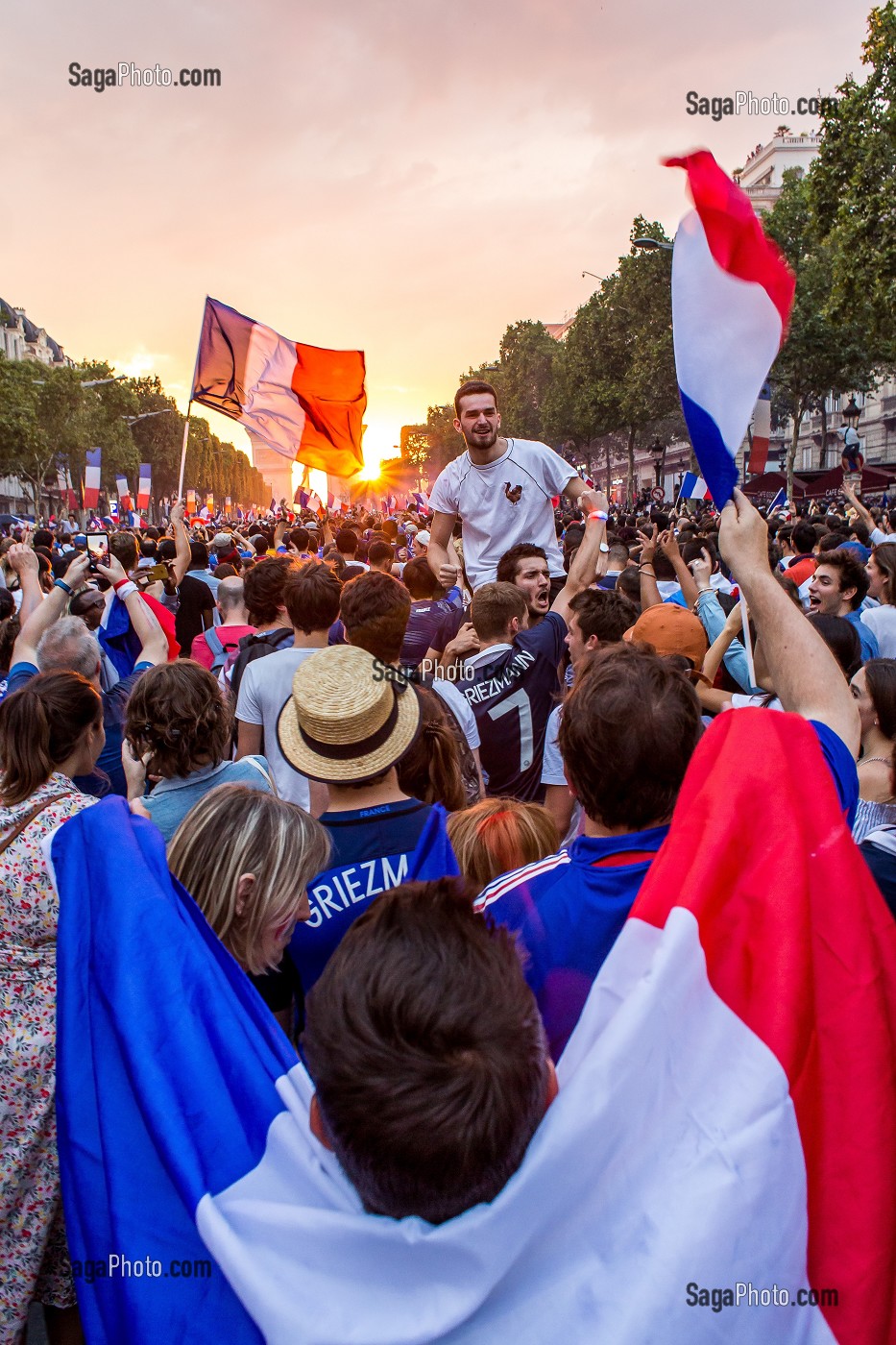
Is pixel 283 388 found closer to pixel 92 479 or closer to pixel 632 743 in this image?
pixel 632 743

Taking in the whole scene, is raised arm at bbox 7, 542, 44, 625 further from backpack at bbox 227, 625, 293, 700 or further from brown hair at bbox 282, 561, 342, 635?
brown hair at bbox 282, 561, 342, 635

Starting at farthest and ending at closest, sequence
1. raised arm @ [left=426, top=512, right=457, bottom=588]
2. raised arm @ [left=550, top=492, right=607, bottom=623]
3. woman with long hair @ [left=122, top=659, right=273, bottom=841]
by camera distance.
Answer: raised arm @ [left=426, top=512, right=457, bottom=588] < raised arm @ [left=550, top=492, right=607, bottom=623] < woman with long hair @ [left=122, top=659, right=273, bottom=841]

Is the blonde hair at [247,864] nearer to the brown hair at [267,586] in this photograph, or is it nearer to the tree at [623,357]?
the brown hair at [267,586]

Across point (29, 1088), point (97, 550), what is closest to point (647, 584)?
point (97, 550)

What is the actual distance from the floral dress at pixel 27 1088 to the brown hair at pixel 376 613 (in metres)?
1.84

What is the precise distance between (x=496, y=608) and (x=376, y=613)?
55cm

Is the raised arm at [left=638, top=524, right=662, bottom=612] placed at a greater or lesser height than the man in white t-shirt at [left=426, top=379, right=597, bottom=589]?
lesser

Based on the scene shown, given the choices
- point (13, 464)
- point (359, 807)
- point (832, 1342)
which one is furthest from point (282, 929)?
point (13, 464)

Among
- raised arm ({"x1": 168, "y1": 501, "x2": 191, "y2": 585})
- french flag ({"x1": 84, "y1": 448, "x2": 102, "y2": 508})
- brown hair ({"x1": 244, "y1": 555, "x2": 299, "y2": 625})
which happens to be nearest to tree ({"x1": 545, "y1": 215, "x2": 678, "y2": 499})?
french flag ({"x1": 84, "y1": 448, "x2": 102, "y2": 508})

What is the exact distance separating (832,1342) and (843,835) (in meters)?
0.69

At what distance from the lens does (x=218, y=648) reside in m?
6.67

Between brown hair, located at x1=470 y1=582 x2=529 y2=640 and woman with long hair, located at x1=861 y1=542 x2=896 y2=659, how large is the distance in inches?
110

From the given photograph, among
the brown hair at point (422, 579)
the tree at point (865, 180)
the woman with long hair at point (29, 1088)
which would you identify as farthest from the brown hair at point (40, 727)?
the tree at point (865, 180)

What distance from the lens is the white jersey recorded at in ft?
20.4
